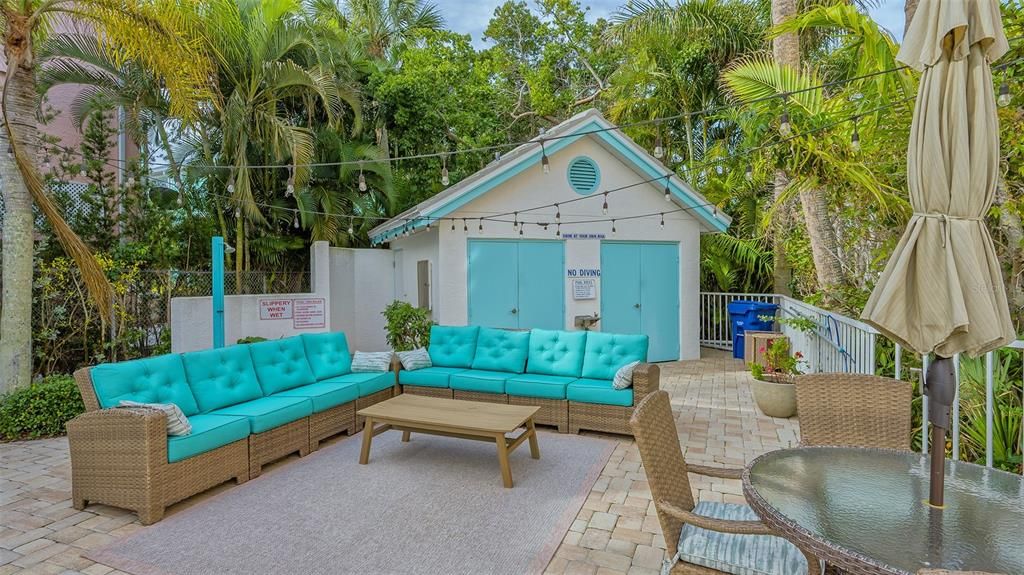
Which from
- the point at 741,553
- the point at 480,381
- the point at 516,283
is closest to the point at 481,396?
the point at 480,381

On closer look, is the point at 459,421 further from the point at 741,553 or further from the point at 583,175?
the point at 583,175

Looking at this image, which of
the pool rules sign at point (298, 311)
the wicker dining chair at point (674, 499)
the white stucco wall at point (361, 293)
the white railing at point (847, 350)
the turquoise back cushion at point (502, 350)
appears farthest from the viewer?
the white stucco wall at point (361, 293)

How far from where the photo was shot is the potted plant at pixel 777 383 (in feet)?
20.0

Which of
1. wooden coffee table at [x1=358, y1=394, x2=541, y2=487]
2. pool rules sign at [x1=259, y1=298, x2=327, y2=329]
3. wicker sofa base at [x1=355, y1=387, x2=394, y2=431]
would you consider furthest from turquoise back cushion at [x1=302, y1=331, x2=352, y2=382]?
pool rules sign at [x1=259, y1=298, x2=327, y2=329]

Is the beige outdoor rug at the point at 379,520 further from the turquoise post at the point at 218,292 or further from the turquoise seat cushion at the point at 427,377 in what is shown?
the turquoise post at the point at 218,292

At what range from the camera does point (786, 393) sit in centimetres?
608

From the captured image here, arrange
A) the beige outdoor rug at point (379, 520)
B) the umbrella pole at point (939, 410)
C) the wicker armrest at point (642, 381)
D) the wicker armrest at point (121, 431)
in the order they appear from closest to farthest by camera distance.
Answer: the umbrella pole at point (939, 410) → the beige outdoor rug at point (379, 520) → the wicker armrest at point (121, 431) → the wicker armrest at point (642, 381)

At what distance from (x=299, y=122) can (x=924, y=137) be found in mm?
10928

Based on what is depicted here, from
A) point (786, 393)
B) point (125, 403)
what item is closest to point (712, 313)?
point (786, 393)

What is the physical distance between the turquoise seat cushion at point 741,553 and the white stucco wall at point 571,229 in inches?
266

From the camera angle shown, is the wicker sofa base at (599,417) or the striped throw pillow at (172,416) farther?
the wicker sofa base at (599,417)

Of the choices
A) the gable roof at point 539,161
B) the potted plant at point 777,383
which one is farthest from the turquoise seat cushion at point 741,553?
the gable roof at point 539,161

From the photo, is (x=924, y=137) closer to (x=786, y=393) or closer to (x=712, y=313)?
(x=786, y=393)

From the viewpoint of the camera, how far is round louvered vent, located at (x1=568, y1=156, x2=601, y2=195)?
9430mm
